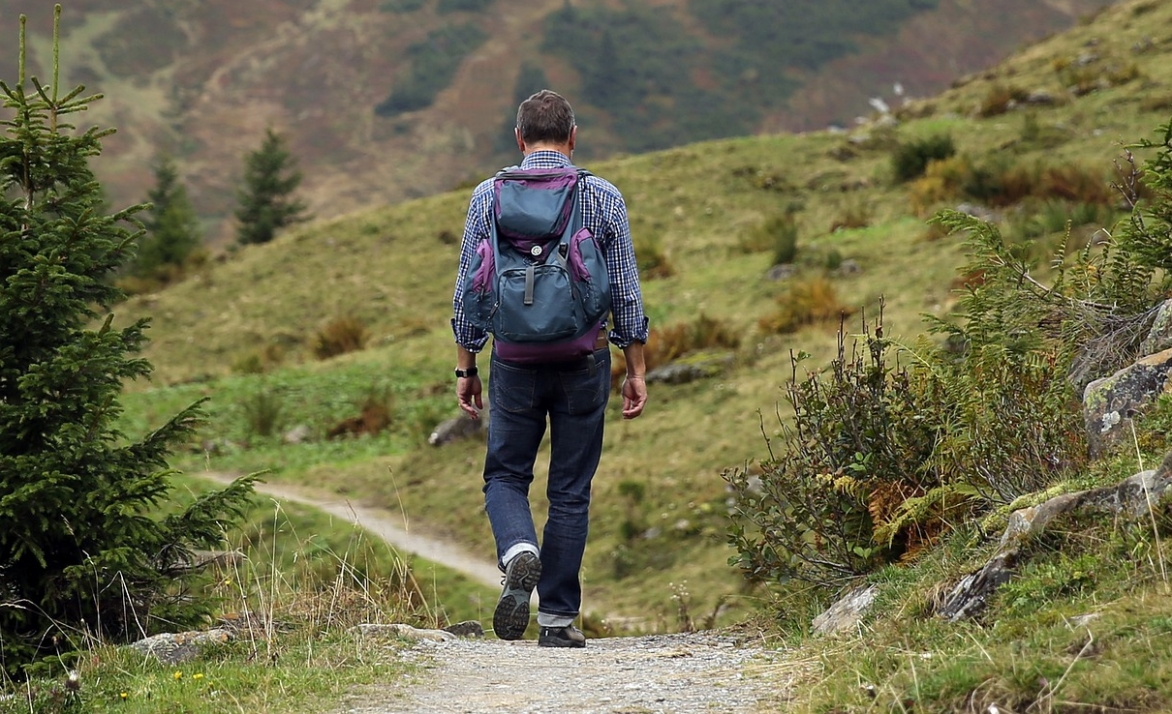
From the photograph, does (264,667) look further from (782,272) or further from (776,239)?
(776,239)

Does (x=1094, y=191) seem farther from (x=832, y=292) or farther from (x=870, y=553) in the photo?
(x=870, y=553)

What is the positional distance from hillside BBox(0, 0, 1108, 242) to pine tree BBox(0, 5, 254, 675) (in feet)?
471

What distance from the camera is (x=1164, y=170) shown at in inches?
208

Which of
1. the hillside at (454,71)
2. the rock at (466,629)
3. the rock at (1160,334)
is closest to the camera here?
the rock at (1160,334)

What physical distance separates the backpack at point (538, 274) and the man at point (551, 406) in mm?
88

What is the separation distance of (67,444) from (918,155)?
18.4 metres

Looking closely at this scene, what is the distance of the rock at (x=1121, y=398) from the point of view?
4.48 metres

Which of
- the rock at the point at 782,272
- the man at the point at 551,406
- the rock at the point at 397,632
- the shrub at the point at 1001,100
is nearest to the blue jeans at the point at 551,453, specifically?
the man at the point at 551,406

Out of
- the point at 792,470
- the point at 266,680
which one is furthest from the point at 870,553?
the point at 266,680

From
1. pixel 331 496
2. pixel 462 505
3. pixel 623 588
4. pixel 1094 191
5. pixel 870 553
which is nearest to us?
pixel 870 553

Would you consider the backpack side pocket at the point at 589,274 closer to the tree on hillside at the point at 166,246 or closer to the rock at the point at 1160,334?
the rock at the point at 1160,334

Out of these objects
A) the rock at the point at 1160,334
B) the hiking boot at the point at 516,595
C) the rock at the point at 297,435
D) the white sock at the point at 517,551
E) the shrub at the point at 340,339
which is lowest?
the rock at the point at 297,435

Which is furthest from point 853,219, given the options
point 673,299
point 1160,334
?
point 1160,334

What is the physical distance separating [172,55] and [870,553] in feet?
639
